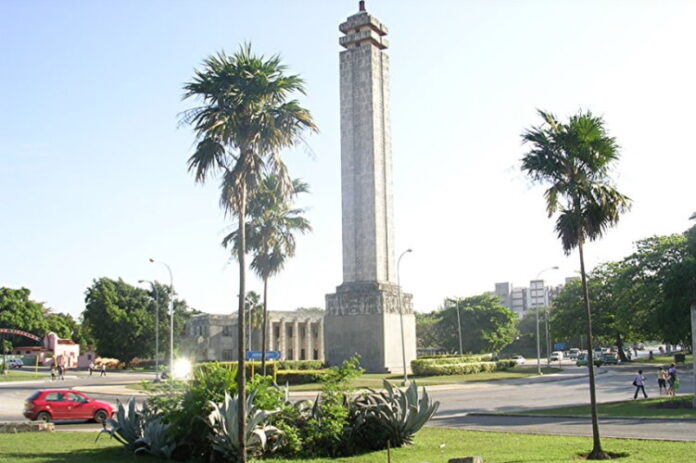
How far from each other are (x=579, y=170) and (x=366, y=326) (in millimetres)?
36756

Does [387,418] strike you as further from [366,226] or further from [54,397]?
[366,226]

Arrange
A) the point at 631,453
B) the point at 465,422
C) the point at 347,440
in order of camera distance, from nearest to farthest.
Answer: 1. the point at 631,453
2. the point at 347,440
3. the point at 465,422

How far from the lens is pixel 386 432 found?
16641mm

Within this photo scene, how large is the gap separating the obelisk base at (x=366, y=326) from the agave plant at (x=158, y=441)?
122 ft

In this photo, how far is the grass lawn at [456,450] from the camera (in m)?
14.5

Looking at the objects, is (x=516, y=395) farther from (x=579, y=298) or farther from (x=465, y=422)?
(x=579, y=298)

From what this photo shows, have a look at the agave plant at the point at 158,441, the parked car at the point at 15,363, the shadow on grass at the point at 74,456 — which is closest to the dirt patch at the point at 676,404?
the agave plant at the point at 158,441

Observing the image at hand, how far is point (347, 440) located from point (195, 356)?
240 feet

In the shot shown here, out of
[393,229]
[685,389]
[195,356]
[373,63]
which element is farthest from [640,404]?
[195,356]

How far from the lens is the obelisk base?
52.8 meters

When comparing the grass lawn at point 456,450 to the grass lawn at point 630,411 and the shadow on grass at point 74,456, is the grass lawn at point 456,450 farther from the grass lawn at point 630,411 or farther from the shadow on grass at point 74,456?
the grass lawn at point 630,411

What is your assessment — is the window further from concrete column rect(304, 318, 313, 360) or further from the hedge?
concrete column rect(304, 318, 313, 360)

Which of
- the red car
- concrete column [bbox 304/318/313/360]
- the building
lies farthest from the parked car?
the red car

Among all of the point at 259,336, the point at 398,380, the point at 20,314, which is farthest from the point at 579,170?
the point at 20,314
